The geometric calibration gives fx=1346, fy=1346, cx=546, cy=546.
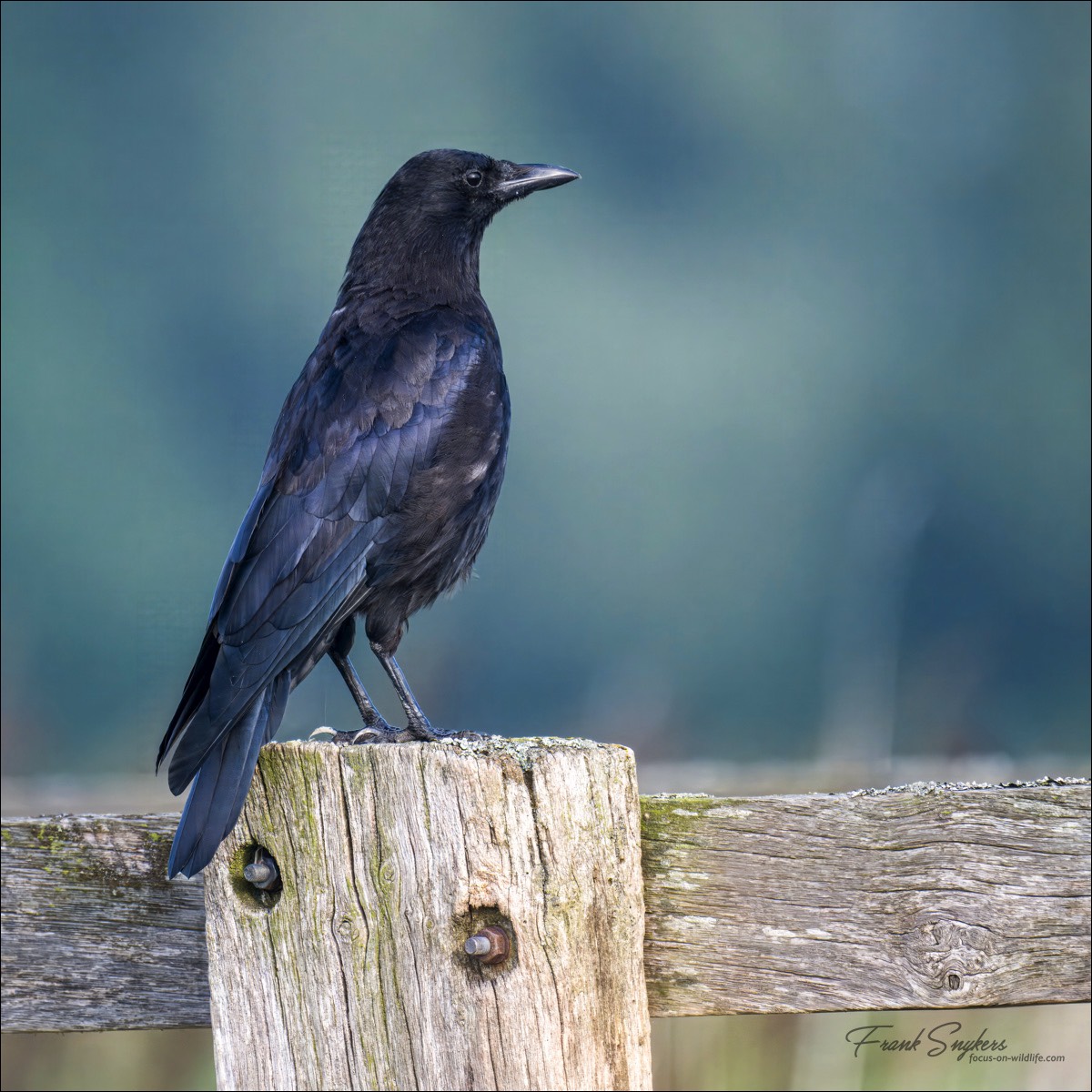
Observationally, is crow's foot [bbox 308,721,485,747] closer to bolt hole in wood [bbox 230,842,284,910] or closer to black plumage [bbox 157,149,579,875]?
black plumage [bbox 157,149,579,875]

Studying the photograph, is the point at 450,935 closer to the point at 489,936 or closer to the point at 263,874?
the point at 489,936

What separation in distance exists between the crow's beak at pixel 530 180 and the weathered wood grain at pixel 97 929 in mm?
2819

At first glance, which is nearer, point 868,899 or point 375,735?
point 868,899

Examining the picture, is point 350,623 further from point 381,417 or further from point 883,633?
point 883,633

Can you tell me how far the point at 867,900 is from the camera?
2162 millimetres

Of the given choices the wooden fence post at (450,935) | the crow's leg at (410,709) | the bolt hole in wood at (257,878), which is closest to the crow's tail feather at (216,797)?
the bolt hole in wood at (257,878)

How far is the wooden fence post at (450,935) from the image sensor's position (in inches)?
81.3

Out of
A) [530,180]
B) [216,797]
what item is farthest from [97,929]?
[530,180]

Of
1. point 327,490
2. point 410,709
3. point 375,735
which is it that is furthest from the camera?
point 410,709

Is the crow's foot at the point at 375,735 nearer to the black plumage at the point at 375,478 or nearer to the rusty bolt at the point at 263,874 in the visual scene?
the black plumage at the point at 375,478

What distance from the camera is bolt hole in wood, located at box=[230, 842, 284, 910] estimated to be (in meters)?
2.19

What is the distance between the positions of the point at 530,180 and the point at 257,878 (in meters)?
3.12

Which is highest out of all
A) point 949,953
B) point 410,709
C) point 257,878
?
point 410,709

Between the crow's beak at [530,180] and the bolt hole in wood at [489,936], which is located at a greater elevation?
the crow's beak at [530,180]
